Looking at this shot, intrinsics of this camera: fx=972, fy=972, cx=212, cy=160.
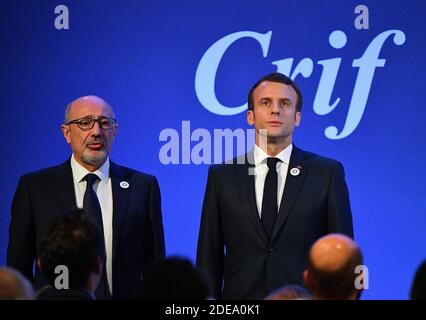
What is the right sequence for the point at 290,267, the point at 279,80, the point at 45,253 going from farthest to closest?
the point at 279,80, the point at 290,267, the point at 45,253

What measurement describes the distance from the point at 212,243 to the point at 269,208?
34cm

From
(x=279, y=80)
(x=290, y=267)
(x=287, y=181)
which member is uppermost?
(x=279, y=80)

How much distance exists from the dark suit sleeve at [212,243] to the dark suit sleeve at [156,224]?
193 mm

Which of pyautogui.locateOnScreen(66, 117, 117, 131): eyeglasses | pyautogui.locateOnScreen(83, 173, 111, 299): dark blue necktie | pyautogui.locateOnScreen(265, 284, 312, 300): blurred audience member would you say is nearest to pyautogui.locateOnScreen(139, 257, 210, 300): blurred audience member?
pyautogui.locateOnScreen(265, 284, 312, 300): blurred audience member

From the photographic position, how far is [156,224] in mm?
4910

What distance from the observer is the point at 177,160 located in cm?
606

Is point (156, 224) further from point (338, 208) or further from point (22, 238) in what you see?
point (338, 208)

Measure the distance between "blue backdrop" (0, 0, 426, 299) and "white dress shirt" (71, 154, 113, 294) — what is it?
1145mm

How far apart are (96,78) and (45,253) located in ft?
8.30

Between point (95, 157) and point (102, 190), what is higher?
point (95, 157)

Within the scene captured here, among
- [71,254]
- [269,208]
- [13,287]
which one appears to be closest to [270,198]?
[269,208]

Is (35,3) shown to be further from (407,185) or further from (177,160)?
(407,185)

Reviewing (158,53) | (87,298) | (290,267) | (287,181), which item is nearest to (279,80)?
(287,181)

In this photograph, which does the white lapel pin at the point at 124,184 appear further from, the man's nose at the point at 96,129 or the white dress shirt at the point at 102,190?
the man's nose at the point at 96,129
